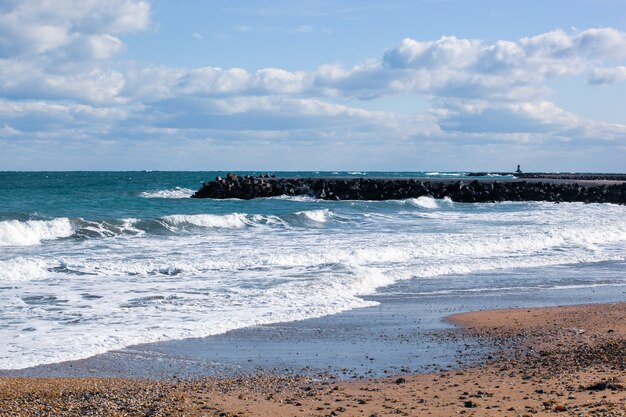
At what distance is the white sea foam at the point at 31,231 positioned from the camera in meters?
22.6

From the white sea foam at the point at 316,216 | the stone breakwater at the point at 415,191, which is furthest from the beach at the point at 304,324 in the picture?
the stone breakwater at the point at 415,191

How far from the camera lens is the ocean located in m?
10.4

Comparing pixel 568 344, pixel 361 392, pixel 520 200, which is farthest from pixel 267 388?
pixel 520 200

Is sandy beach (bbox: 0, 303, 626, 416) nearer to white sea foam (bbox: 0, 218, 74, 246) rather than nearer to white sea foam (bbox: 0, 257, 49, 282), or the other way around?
white sea foam (bbox: 0, 257, 49, 282)

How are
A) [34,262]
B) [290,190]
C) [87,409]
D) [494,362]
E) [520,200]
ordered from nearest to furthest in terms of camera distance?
[87,409], [494,362], [34,262], [520,200], [290,190]

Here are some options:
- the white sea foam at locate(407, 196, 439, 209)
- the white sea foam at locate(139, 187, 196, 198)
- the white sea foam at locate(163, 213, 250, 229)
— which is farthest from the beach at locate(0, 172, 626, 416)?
the white sea foam at locate(139, 187, 196, 198)

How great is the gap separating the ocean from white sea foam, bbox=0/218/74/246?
0.19ft

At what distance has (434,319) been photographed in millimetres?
10930

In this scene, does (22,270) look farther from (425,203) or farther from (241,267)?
(425,203)

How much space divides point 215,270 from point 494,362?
30.5 ft

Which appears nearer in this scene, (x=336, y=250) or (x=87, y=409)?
(x=87, y=409)

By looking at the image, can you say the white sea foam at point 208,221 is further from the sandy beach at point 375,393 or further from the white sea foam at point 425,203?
the sandy beach at point 375,393

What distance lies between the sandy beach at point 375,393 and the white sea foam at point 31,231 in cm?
1657

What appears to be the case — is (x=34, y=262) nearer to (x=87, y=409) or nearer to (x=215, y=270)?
(x=215, y=270)
